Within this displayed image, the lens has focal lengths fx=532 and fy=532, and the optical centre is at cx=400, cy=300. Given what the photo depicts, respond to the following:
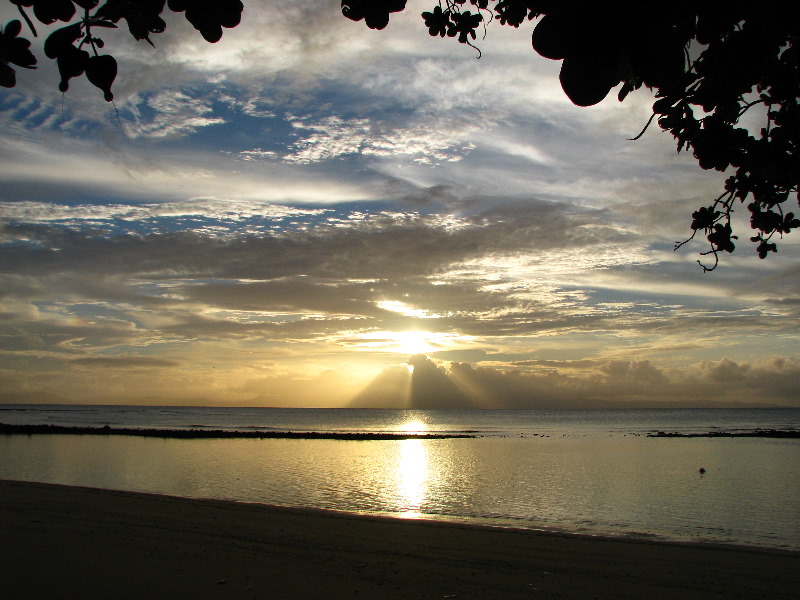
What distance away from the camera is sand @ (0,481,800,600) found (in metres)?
8.35

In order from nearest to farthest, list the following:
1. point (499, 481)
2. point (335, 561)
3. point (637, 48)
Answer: point (637, 48) → point (335, 561) → point (499, 481)

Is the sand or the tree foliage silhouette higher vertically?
the tree foliage silhouette

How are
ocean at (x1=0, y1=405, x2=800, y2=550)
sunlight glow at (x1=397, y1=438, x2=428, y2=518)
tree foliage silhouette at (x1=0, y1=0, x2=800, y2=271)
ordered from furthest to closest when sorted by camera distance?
1. sunlight glow at (x1=397, y1=438, x2=428, y2=518)
2. ocean at (x1=0, y1=405, x2=800, y2=550)
3. tree foliage silhouette at (x1=0, y1=0, x2=800, y2=271)

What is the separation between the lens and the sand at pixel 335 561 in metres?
8.35

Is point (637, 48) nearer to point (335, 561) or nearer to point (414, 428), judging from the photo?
point (335, 561)

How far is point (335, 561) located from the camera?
33.2 feet

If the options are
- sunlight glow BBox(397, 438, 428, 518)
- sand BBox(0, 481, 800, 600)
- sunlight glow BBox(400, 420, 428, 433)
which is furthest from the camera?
sunlight glow BBox(400, 420, 428, 433)

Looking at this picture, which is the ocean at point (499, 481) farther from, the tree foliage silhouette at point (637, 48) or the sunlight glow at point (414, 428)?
the sunlight glow at point (414, 428)

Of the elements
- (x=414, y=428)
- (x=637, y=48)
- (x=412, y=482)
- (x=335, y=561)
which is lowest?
(x=414, y=428)

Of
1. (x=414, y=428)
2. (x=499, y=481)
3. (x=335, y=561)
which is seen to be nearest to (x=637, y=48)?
(x=335, y=561)

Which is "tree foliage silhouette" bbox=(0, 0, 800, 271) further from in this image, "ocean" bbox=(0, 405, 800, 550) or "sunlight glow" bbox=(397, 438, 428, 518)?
"sunlight glow" bbox=(397, 438, 428, 518)

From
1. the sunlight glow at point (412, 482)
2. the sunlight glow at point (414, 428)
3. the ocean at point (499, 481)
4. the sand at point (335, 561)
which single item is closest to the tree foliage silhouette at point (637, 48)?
the sand at point (335, 561)

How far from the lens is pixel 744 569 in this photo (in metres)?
10.3

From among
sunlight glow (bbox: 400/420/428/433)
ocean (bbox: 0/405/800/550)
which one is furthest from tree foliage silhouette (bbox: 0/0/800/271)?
sunlight glow (bbox: 400/420/428/433)
